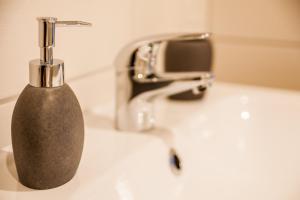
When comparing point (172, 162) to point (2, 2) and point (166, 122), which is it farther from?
point (2, 2)

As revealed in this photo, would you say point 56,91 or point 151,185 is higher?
point 56,91

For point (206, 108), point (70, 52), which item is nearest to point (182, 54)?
point (206, 108)

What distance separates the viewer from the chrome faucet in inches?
21.3

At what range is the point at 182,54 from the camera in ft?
2.22

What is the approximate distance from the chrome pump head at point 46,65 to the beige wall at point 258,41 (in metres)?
0.55

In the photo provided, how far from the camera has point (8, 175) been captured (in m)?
0.42

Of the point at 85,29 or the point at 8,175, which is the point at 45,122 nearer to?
the point at 8,175

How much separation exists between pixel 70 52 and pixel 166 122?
171 millimetres

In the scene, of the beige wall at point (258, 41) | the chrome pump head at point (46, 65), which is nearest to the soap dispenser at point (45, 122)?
the chrome pump head at point (46, 65)

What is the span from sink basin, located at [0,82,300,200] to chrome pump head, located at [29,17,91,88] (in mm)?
102

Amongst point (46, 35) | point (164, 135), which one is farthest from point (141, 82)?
point (46, 35)

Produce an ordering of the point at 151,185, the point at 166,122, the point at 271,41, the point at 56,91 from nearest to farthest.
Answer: the point at 56,91 < the point at 151,185 < the point at 166,122 < the point at 271,41

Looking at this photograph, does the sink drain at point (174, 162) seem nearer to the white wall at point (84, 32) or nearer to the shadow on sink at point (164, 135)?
the shadow on sink at point (164, 135)

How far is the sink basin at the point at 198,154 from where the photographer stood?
0.45m
